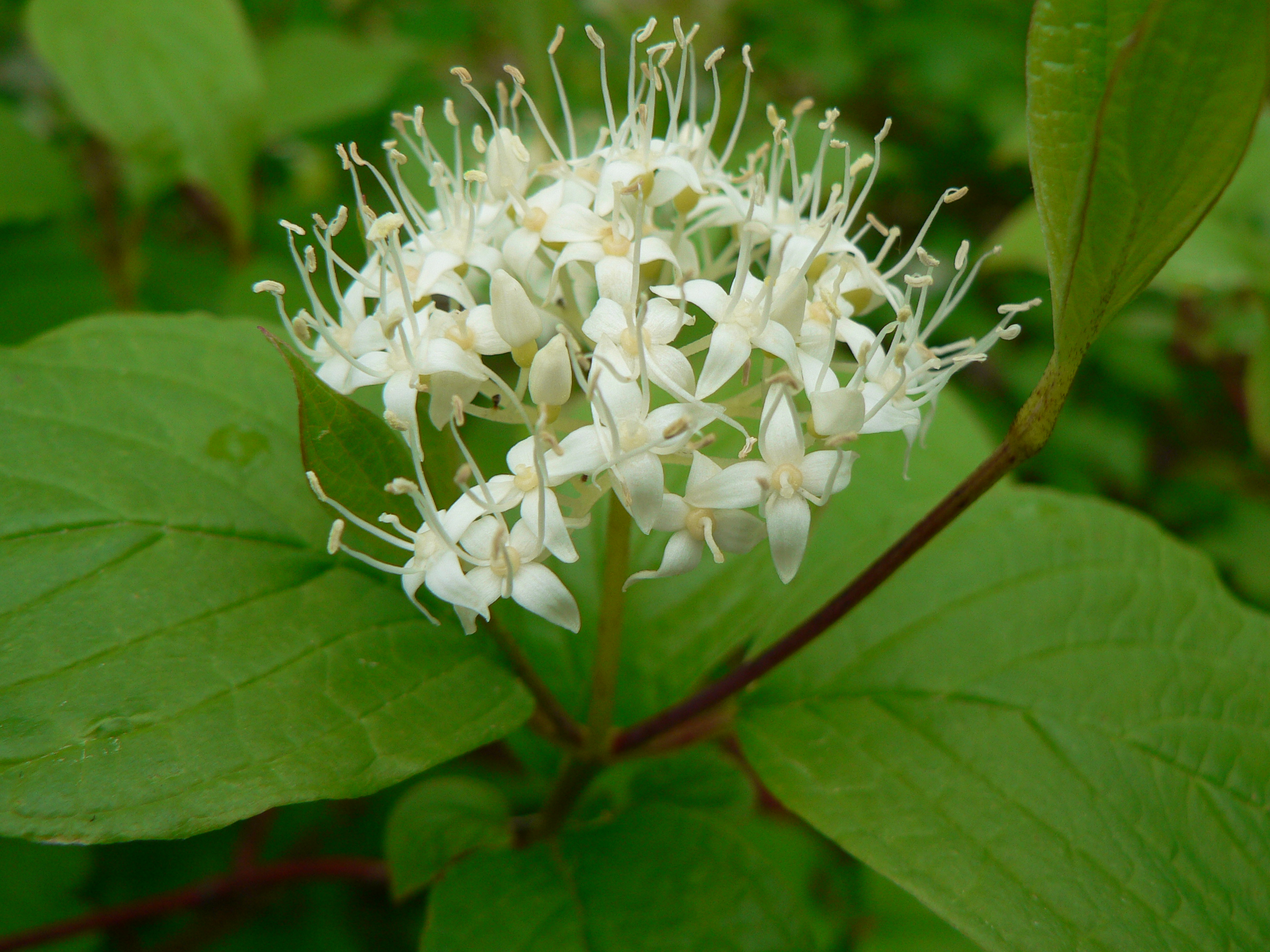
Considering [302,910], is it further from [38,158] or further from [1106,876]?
[38,158]

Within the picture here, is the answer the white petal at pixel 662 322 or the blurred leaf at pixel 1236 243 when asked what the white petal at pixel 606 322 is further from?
the blurred leaf at pixel 1236 243

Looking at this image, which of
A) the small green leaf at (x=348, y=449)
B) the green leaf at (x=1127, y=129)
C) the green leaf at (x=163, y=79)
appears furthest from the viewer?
the green leaf at (x=163, y=79)

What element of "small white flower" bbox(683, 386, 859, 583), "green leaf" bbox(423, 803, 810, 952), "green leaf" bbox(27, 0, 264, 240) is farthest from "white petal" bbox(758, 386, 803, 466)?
"green leaf" bbox(27, 0, 264, 240)

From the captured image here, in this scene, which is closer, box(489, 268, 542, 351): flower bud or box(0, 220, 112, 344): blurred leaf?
box(489, 268, 542, 351): flower bud

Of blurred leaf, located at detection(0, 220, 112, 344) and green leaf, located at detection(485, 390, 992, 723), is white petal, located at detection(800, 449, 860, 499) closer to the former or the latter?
green leaf, located at detection(485, 390, 992, 723)

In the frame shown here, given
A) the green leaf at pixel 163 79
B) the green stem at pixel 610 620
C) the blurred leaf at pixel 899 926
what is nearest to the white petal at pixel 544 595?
the green stem at pixel 610 620

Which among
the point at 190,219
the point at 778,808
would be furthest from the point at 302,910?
the point at 190,219
